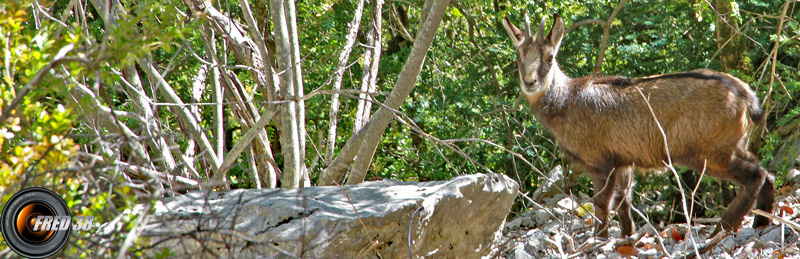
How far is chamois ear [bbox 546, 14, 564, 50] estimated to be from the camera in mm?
5379

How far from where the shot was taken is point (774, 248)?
4.43m

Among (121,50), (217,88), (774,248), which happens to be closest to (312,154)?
(217,88)

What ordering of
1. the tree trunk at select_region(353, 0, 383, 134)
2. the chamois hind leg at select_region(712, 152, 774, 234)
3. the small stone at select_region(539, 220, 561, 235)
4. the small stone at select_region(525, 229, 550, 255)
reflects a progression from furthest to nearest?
the small stone at select_region(539, 220, 561, 235)
the tree trunk at select_region(353, 0, 383, 134)
the chamois hind leg at select_region(712, 152, 774, 234)
the small stone at select_region(525, 229, 550, 255)

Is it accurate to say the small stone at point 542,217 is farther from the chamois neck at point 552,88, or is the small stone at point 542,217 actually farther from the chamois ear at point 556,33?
the chamois ear at point 556,33

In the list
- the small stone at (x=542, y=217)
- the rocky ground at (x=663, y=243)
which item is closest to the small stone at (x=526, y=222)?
the small stone at (x=542, y=217)

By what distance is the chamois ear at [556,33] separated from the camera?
538 centimetres

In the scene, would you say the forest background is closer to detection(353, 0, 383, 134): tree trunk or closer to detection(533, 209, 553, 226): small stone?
detection(353, 0, 383, 134): tree trunk

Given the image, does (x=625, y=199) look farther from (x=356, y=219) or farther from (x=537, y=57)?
(x=356, y=219)

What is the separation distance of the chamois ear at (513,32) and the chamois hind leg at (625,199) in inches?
56.0

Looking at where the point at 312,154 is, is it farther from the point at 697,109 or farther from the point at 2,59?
the point at 2,59

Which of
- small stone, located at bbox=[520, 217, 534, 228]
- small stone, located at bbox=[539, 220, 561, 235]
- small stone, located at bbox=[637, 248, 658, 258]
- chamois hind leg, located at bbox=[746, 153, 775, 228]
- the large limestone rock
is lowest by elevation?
small stone, located at bbox=[520, 217, 534, 228]

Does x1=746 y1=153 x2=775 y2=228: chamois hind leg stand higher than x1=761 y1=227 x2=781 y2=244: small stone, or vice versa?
x1=746 y1=153 x2=775 y2=228: chamois hind leg

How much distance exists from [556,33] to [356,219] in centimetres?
291

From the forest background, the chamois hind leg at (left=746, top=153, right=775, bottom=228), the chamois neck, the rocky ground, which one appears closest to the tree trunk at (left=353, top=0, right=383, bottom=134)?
the forest background
